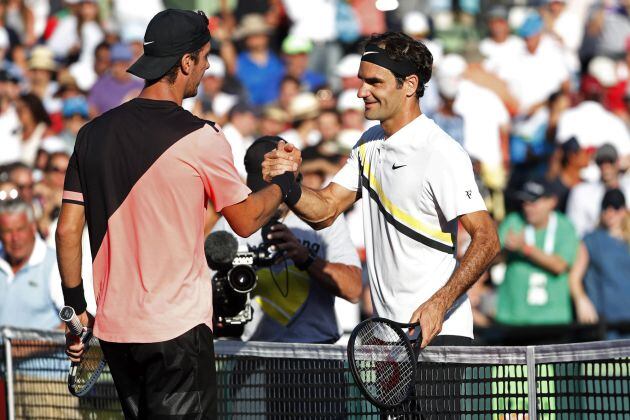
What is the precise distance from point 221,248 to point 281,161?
782mm

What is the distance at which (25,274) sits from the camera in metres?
9.16

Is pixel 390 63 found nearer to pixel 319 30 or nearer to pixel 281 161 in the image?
pixel 281 161

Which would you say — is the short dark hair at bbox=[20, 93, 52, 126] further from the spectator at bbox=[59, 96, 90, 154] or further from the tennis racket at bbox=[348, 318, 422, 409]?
the tennis racket at bbox=[348, 318, 422, 409]

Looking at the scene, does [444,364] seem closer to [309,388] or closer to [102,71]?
[309,388]

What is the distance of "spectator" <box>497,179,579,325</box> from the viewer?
11.5m

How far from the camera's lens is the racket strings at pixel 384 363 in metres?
5.44

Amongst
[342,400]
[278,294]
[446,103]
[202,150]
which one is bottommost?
[342,400]

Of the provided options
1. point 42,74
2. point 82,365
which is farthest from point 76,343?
point 42,74

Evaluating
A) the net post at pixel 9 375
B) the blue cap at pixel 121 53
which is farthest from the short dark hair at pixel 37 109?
the net post at pixel 9 375

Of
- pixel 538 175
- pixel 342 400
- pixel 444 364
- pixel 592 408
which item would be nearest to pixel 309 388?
pixel 342 400

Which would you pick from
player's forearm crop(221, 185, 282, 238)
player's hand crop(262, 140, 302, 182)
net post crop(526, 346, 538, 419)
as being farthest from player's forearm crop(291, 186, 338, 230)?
net post crop(526, 346, 538, 419)

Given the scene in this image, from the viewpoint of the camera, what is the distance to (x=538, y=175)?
1271 cm

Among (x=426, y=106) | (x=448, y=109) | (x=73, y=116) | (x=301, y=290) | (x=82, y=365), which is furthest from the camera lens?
(x=73, y=116)

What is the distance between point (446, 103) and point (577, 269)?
2.32 meters
